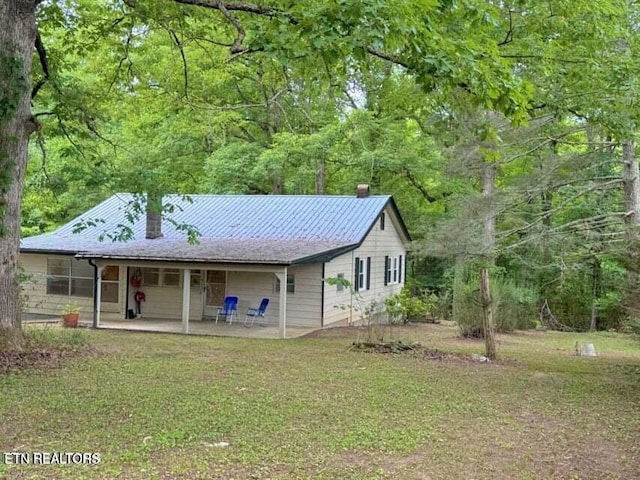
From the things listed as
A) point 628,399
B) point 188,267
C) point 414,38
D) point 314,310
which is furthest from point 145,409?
point 314,310

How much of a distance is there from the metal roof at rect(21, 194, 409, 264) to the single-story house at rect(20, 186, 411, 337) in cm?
3

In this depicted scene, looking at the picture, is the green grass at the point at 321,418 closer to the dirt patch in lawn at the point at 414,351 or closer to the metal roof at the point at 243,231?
the dirt patch in lawn at the point at 414,351

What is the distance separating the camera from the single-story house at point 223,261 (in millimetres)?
16531

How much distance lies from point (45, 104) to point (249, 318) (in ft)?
27.5

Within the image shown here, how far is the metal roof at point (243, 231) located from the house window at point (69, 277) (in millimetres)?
751

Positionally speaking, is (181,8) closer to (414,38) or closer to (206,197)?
(414,38)

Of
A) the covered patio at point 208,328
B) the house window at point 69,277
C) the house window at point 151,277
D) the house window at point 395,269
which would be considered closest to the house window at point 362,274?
the house window at point 395,269

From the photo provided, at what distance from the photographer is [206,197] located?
22.4 m

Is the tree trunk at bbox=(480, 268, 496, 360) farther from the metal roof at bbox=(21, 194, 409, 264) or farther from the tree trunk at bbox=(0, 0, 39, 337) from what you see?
the tree trunk at bbox=(0, 0, 39, 337)

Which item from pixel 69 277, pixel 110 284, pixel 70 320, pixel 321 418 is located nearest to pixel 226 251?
pixel 70 320

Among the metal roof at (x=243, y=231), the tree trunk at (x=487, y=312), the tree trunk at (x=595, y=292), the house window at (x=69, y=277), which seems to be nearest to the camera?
the tree trunk at (x=487, y=312)

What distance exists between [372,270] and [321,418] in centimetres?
1519

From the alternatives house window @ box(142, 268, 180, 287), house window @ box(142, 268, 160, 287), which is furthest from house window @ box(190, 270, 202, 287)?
house window @ box(142, 268, 160, 287)

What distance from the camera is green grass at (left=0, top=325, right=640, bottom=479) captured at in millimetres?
4645
